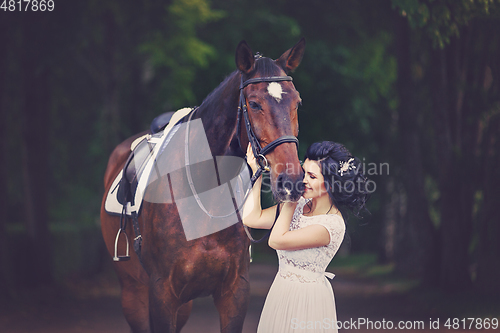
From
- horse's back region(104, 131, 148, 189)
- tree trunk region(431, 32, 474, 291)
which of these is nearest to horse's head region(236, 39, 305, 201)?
horse's back region(104, 131, 148, 189)

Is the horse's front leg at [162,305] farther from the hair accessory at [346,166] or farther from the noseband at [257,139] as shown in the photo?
the hair accessory at [346,166]

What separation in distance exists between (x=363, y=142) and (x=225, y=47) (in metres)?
5.78

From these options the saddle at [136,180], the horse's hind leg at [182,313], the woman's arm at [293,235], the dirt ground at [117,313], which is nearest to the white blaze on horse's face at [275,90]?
the woman's arm at [293,235]

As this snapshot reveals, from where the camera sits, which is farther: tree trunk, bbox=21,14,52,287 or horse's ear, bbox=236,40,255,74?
tree trunk, bbox=21,14,52,287

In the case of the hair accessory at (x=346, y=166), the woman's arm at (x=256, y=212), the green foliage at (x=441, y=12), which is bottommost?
the woman's arm at (x=256, y=212)

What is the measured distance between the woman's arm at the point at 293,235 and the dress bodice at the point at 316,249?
0.18ft

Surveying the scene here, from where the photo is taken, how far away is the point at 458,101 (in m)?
11.5

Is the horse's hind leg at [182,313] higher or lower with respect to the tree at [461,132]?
lower

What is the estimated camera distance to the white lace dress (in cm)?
365

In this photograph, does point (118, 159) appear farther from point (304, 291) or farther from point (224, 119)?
point (304, 291)

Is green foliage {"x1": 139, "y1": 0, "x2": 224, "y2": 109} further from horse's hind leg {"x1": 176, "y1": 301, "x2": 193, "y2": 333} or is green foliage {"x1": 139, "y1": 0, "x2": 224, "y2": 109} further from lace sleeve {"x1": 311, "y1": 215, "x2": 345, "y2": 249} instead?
lace sleeve {"x1": 311, "y1": 215, "x2": 345, "y2": 249}

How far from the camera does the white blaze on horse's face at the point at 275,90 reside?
3.59 meters

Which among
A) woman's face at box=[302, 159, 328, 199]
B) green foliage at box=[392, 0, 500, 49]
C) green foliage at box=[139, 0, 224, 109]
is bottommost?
woman's face at box=[302, 159, 328, 199]

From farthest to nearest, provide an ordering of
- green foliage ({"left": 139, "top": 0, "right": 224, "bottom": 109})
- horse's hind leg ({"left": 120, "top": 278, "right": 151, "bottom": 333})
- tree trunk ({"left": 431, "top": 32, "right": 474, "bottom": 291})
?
green foliage ({"left": 139, "top": 0, "right": 224, "bottom": 109})
tree trunk ({"left": 431, "top": 32, "right": 474, "bottom": 291})
horse's hind leg ({"left": 120, "top": 278, "right": 151, "bottom": 333})
